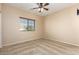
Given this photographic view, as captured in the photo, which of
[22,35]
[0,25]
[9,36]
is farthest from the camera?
[22,35]

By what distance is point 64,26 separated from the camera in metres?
3.56

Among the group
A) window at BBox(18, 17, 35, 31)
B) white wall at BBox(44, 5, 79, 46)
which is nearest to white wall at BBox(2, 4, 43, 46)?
window at BBox(18, 17, 35, 31)

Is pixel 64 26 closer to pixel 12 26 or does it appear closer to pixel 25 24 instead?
pixel 25 24

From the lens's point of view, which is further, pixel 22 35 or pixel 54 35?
pixel 22 35

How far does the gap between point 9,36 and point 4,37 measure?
214 millimetres

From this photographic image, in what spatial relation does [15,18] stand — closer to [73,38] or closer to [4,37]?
[4,37]

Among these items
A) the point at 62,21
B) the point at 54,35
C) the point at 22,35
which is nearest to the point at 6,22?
the point at 22,35

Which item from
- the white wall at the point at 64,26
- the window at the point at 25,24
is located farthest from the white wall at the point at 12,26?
the white wall at the point at 64,26

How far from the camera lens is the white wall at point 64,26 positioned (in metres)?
3.32

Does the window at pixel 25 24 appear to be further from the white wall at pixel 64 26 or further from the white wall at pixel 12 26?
the white wall at pixel 64 26

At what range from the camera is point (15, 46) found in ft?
11.1

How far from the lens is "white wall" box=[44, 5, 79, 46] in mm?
3322

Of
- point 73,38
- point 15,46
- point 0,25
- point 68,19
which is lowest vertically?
point 15,46

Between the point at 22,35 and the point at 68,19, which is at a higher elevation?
the point at 68,19
